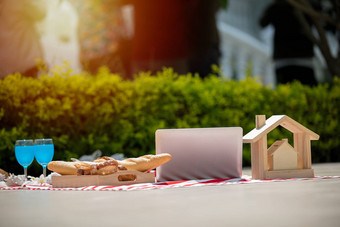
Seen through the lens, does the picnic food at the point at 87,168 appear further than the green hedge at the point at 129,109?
No

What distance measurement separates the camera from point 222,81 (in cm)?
664

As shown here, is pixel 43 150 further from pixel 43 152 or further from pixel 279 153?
pixel 279 153

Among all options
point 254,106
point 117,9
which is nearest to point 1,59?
point 117,9

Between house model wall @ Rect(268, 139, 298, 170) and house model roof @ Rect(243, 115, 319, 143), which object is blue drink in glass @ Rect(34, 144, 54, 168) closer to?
house model roof @ Rect(243, 115, 319, 143)

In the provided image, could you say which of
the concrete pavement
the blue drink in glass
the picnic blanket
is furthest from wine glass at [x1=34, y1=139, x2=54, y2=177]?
the concrete pavement

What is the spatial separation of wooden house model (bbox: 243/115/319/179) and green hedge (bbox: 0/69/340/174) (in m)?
2.06

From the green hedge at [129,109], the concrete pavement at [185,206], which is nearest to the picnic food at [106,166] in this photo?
the concrete pavement at [185,206]

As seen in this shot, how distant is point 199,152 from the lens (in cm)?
409

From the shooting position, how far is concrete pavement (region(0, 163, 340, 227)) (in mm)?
2285

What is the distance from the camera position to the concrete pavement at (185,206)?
229 cm

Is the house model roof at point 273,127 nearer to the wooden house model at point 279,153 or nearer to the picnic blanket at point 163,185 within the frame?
the wooden house model at point 279,153

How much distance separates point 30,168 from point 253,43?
Answer: 593 cm

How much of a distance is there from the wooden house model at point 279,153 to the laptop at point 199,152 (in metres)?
0.17

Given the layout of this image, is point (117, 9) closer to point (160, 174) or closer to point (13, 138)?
point (13, 138)
